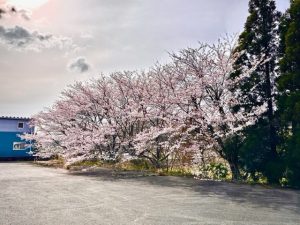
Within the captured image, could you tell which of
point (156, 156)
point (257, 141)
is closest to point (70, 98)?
point (156, 156)

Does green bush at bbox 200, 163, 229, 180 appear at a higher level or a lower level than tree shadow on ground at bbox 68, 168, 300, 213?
higher

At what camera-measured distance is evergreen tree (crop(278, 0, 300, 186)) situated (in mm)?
10461

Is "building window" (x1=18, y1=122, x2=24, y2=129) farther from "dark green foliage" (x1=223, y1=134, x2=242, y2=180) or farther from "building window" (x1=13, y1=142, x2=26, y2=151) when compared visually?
"dark green foliage" (x1=223, y1=134, x2=242, y2=180)

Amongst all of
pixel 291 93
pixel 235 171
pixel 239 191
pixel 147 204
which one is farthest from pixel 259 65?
pixel 147 204

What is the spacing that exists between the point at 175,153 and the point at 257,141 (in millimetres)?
5067

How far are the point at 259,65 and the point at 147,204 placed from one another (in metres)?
7.60

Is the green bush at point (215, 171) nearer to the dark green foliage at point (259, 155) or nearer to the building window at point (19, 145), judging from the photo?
the dark green foliage at point (259, 155)

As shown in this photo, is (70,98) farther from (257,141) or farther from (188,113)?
(257,141)

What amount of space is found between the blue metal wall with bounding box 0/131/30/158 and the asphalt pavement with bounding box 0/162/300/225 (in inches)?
851

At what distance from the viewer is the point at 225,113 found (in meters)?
12.6

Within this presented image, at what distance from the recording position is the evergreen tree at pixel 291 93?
34.3ft

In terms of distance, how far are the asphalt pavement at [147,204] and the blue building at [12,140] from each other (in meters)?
21.7

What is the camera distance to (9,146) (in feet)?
104

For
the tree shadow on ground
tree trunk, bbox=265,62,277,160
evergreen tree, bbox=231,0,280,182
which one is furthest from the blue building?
tree trunk, bbox=265,62,277,160
